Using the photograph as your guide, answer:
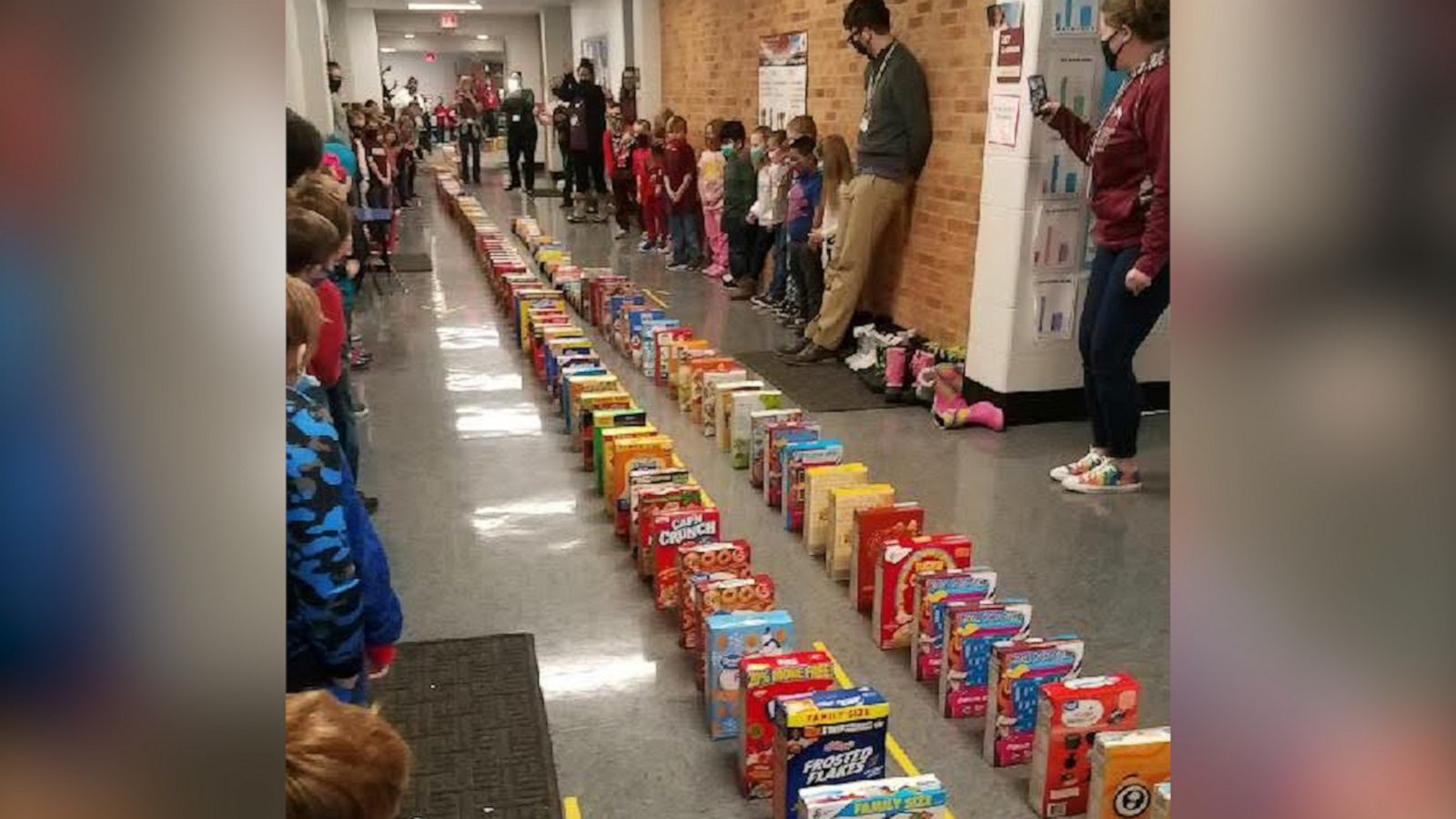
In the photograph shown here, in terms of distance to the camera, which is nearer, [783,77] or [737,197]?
[783,77]

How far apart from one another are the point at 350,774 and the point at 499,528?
9.55ft

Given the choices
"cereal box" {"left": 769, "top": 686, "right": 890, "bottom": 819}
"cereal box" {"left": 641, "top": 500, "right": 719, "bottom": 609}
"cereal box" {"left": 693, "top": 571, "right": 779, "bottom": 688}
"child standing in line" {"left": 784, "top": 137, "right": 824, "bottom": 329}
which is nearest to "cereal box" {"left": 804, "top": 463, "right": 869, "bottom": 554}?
"cereal box" {"left": 641, "top": 500, "right": 719, "bottom": 609}

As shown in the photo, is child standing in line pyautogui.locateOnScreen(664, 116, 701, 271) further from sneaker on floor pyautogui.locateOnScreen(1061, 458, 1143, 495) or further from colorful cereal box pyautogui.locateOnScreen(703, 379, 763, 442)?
sneaker on floor pyautogui.locateOnScreen(1061, 458, 1143, 495)

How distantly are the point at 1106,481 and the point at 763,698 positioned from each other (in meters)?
2.41

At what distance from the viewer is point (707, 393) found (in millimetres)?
5301

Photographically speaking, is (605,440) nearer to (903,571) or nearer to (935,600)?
(903,571)

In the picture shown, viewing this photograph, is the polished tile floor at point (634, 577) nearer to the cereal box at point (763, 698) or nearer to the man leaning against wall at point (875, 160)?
the cereal box at point (763, 698)

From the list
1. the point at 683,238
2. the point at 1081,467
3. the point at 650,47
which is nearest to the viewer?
the point at 1081,467

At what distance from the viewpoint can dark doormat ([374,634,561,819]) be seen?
2594 mm

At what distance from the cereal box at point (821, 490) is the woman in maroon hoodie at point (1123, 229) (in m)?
1.14

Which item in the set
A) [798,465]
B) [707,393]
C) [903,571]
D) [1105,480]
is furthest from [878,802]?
[707,393]
